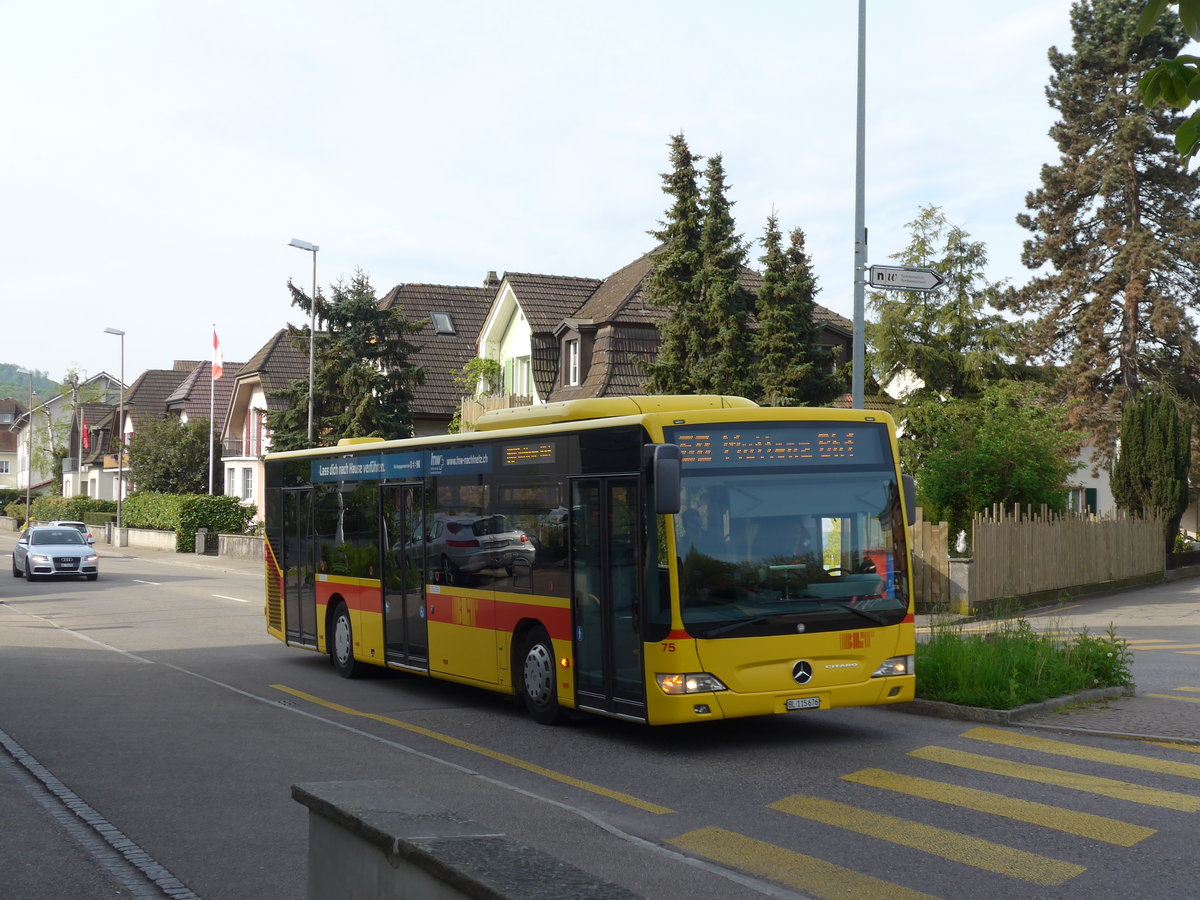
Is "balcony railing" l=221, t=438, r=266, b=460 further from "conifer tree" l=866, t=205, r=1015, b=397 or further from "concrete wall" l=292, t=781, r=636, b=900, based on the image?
"concrete wall" l=292, t=781, r=636, b=900

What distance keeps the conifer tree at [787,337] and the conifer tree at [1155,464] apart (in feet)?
30.0

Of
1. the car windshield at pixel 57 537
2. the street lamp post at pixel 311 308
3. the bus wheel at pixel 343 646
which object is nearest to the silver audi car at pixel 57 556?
the car windshield at pixel 57 537

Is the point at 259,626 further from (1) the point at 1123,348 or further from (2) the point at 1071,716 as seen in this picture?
(1) the point at 1123,348

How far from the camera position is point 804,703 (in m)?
10.4

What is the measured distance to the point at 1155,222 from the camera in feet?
165

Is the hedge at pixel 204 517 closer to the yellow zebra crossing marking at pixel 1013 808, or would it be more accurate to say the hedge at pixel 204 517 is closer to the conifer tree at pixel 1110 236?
the conifer tree at pixel 1110 236

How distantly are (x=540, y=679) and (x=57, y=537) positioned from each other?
3022cm

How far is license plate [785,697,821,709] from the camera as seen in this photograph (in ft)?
34.1

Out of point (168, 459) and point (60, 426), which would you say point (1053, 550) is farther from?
point (60, 426)

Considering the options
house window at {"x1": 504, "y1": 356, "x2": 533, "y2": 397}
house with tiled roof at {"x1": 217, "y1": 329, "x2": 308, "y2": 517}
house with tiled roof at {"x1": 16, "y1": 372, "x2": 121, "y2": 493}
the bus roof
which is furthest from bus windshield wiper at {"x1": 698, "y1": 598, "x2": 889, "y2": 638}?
house with tiled roof at {"x1": 16, "y1": 372, "x2": 121, "y2": 493}

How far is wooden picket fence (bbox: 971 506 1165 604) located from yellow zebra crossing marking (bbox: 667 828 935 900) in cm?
1637

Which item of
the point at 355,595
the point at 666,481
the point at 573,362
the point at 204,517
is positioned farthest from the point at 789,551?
the point at 204,517

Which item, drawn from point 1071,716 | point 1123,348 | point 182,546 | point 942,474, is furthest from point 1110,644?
point 182,546

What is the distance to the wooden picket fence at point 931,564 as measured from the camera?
2288 cm
